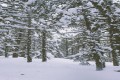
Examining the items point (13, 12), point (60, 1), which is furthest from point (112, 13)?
point (13, 12)

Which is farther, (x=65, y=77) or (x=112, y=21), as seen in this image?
(x=65, y=77)

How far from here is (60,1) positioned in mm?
11266

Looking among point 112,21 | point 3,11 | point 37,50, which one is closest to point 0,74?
point 3,11

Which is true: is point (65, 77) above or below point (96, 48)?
below

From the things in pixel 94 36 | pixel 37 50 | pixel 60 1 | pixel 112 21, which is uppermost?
pixel 60 1

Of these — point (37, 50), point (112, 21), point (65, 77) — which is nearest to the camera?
point (112, 21)

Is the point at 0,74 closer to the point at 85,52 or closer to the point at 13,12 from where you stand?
the point at 13,12

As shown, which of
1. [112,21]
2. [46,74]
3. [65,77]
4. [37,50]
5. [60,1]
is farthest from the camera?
[37,50]

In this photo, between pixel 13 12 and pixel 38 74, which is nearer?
pixel 13 12

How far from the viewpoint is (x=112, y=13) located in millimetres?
9211

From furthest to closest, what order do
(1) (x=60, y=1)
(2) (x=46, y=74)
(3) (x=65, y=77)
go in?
(2) (x=46, y=74) < (3) (x=65, y=77) < (1) (x=60, y=1)

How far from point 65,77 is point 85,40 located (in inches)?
98.3

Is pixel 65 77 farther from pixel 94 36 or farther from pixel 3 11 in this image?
pixel 3 11

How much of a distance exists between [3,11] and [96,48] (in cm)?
598
